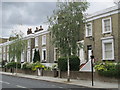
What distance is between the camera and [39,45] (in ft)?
144

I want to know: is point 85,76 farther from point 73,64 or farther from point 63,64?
point 63,64

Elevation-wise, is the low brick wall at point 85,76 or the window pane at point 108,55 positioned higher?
the window pane at point 108,55

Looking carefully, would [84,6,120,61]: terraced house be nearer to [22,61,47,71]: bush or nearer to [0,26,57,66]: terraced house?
[22,61,47,71]: bush

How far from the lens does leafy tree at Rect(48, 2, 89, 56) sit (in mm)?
22297

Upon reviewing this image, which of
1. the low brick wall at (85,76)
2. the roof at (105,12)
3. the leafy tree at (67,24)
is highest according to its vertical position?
the roof at (105,12)

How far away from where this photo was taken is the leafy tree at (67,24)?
22.3 meters

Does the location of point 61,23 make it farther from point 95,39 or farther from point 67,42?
point 95,39

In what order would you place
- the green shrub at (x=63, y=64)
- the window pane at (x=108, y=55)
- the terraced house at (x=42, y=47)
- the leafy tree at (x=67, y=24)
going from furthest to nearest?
the terraced house at (x=42, y=47) < the green shrub at (x=63, y=64) < the window pane at (x=108, y=55) < the leafy tree at (x=67, y=24)

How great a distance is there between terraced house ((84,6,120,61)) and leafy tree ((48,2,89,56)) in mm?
2310

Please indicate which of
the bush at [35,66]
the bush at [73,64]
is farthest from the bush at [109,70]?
the bush at [35,66]

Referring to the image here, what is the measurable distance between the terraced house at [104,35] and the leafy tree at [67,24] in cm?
231

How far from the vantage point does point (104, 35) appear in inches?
1067

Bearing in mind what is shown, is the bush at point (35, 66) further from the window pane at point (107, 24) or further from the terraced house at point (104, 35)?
the window pane at point (107, 24)

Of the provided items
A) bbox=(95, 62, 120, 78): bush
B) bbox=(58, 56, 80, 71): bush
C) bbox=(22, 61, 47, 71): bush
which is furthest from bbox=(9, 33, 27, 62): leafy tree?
bbox=(95, 62, 120, 78): bush
